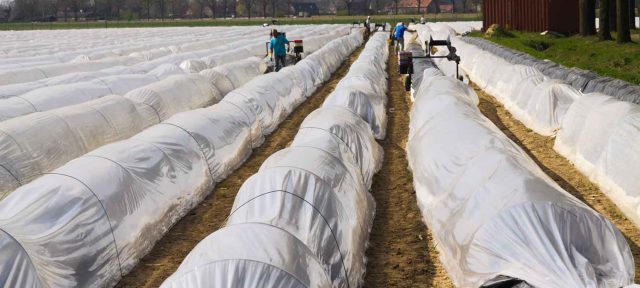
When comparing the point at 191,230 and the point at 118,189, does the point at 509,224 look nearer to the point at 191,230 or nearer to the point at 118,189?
the point at 118,189

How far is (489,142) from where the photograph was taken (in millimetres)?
9570

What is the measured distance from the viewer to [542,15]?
39.8 meters

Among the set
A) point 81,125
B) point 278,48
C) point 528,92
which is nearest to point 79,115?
point 81,125

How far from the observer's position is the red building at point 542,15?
128 feet

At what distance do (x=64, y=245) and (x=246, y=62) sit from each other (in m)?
18.4

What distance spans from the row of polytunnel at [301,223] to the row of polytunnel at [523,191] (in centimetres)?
102

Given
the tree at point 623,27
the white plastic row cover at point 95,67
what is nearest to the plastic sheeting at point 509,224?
the white plastic row cover at point 95,67

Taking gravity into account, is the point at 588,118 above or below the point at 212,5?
below

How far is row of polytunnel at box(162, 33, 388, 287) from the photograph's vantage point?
19.1 ft

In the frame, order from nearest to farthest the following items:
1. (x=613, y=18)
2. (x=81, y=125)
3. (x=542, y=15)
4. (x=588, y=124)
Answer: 1. (x=588, y=124)
2. (x=81, y=125)
3. (x=542, y=15)
4. (x=613, y=18)

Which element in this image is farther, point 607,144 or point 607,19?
point 607,19

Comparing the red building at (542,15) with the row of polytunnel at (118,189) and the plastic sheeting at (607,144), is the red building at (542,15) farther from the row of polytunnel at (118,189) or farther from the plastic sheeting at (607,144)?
the plastic sheeting at (607,144)

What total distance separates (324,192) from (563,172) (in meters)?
5.49

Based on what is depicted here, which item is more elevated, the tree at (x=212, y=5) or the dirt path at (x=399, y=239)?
the tree at (x=212, y=5)
